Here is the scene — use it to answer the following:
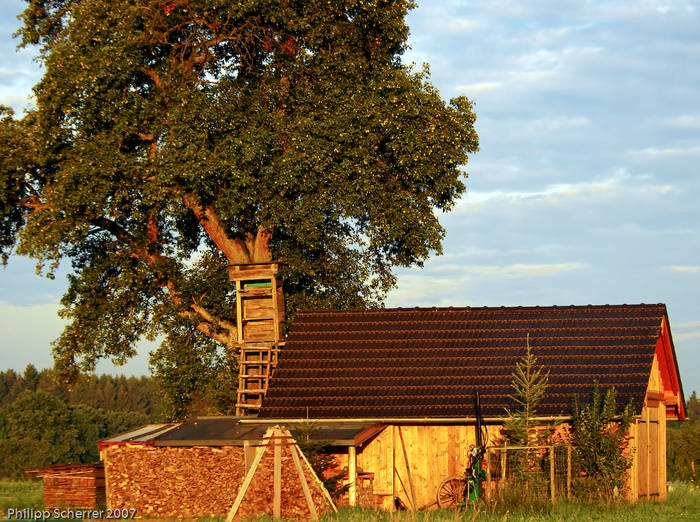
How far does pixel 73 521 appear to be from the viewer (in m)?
22.2

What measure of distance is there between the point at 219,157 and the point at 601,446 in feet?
56.7

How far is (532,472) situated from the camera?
74.3ft

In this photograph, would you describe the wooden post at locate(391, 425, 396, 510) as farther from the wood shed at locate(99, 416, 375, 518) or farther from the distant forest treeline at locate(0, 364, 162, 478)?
the distant forest treeline at locate(0, 364, 162, 478)

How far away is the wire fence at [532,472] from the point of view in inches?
874

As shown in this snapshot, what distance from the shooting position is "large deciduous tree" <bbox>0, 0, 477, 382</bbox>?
33469mm

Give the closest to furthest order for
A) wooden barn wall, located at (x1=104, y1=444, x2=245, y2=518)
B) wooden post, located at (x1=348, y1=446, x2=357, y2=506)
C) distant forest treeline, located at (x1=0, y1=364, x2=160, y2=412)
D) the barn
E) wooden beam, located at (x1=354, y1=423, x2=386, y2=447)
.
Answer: wooden beam, located at (x1=354, y1=423, x2=386, y2=447) → wooden post, located at (x1=348, y1=446, x2=357, y2=506) → the barn → wooden barn wall, located at (x1=104, y1=444, x2=245, y2=518) → distant forest treeline, located at (x1=0, y1=364, x2=160, y2=412)

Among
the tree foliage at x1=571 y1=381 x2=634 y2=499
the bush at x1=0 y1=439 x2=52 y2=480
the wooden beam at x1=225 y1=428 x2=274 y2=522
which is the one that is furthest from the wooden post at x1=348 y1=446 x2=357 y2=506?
the bush at x1=0 y1=439 x2=52 y2=480

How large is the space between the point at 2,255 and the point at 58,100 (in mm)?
7933

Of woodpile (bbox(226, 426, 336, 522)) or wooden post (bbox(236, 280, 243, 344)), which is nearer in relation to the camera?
woodpile (bbox(226, 426, 336, 522))

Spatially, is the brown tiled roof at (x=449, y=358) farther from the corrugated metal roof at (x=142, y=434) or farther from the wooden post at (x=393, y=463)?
the corrugated metal roof at (x=142, y=434)

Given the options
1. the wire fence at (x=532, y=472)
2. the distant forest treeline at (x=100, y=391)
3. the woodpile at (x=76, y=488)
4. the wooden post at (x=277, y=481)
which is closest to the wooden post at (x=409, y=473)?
the wire fence at (x=532, y=472)

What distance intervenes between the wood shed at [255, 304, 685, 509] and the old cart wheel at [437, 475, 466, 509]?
386 mm

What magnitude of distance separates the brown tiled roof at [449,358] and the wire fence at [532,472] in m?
1.42

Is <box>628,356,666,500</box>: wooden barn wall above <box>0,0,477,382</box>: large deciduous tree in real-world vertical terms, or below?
below
